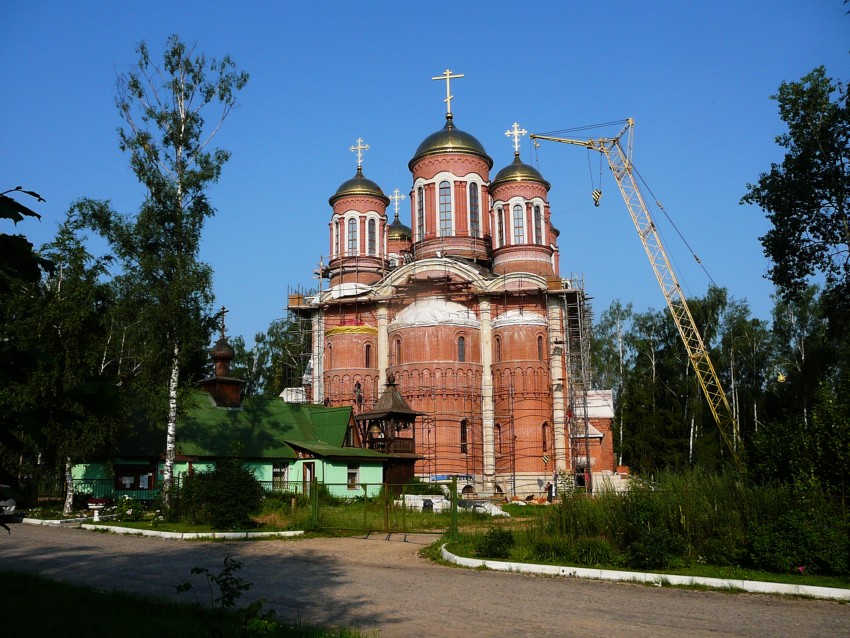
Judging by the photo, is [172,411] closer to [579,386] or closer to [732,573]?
[732,573]

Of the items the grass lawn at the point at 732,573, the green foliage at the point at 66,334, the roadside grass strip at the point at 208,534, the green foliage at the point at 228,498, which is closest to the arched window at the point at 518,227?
the green foliage at the point at 66,334

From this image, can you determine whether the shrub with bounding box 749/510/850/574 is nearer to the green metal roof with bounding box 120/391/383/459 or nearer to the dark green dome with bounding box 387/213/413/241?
the green metal roof with bounding box 120/391/383/459

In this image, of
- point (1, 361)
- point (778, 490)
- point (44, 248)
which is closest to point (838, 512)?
point (778, 490)

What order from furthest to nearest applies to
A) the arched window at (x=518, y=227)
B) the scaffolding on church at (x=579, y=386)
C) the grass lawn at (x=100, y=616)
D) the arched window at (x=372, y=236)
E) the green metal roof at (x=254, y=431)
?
the arched window at (x=372, y=236)
the arched window at (x=518, y=227)
the scaffolding on church at (x=579, y=386)
the green metal roof at (x=254, y=431)
the grass lawn at (x=100, y=616)

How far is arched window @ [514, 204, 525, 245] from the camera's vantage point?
41188mm

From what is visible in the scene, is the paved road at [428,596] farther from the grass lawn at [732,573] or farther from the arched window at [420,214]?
the arched window at [420,214]

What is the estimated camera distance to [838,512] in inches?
503

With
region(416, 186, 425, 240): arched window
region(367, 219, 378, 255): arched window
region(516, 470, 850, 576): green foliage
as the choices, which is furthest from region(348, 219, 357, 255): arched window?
region(516, 470, 850, 576): green foliage

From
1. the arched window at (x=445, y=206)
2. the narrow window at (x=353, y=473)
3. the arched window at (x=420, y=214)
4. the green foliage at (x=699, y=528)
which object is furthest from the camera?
the arched window at (x=420, y=214)

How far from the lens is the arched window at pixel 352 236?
44147 millimetres

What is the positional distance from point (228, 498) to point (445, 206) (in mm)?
27392

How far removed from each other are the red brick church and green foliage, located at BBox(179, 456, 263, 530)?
15.3m

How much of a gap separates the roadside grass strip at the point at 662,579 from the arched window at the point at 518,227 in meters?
29.2

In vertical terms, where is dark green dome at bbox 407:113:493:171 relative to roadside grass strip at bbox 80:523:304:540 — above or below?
above
